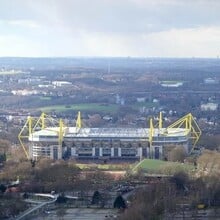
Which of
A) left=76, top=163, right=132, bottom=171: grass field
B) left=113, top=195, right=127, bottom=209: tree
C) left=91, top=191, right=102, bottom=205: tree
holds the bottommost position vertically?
left=76, top=163, right=132, bottom=171: grass field

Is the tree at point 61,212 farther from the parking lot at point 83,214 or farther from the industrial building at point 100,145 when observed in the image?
the industrial building at point 100,145

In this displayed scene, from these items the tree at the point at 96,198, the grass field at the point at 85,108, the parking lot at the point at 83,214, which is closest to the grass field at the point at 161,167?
the tree at the point at 96,198

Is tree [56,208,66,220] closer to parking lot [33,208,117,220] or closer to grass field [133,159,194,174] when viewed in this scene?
parking lot [33,208,117,220]

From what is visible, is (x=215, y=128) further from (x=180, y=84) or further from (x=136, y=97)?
(x=180, y=84)

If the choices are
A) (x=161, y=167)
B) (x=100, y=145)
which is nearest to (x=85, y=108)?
(x=100, y=145)

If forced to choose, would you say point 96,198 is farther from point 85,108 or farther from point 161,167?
point 85,108

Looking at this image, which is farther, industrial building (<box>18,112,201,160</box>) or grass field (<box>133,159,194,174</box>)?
industrial building (<box>18,112,201,160</box>)

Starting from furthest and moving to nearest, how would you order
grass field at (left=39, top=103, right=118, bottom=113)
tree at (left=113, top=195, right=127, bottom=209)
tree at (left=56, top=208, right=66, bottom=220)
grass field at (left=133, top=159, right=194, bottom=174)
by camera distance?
grass field at (left=39, top=103, right=118, bottom=113), grass field at (left=133, top=159, right=194, bottom=174), tree at (left=113, top=195, right=127, bottom=209), tree at (left=56, top=208, right=66, bottom=220)

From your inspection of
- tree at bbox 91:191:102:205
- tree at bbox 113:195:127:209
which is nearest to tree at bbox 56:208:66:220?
tree at bbox 91:191:102:205

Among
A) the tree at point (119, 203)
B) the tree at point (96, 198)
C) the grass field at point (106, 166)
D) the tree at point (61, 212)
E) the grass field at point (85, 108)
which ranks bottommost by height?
the grass field at point (85, 108)

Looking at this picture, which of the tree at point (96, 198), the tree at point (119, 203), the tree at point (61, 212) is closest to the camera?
the tree at point (61, 212)
